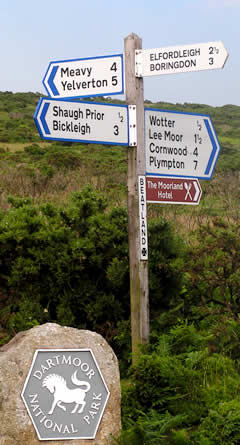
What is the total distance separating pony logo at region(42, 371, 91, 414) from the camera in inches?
167

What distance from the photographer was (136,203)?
19.1ft

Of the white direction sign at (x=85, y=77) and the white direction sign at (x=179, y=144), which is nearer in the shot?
the white direction sign at (x=85, y=77)

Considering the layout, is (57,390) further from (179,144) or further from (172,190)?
(179,144)

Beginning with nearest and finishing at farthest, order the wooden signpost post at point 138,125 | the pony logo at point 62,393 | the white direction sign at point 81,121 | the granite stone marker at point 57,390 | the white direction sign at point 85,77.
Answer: the granite stone marker at point 57,390 < the pony logo at point 62,393 < the white direction sign at point 81,121 < the wooden signpost post at point 138,125 < the white direction sign at point 85,77

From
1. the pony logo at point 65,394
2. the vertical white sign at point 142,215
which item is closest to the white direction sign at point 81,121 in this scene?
the vertical white sign at point 142,215

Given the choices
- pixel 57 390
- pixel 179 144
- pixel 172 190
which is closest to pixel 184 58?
pixel 179 144

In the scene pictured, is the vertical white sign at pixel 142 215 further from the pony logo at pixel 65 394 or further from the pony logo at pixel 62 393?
the pony logo at pixel 62 393

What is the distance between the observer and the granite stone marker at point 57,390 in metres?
4.14

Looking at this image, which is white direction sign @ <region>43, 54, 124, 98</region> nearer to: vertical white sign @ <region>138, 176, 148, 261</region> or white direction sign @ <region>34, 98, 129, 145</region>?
white direction sign @ <region>34, 98, 129, 145</region>

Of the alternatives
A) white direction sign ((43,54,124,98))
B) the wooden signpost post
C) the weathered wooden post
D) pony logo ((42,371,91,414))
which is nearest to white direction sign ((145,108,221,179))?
the wooden signpost post

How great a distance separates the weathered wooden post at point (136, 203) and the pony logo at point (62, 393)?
59.8 inches

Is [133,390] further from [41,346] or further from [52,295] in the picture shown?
[52,295]

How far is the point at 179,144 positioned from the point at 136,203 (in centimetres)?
71

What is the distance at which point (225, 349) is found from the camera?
6000mm
